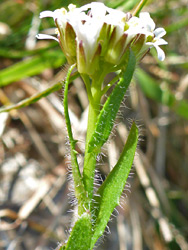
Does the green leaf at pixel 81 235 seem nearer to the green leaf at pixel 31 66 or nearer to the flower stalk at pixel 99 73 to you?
the flower stalk at pixel 99 73

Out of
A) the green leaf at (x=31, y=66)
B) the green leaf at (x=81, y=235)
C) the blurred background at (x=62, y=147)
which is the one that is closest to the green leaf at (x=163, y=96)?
the blurred background at (x=62, y=147)

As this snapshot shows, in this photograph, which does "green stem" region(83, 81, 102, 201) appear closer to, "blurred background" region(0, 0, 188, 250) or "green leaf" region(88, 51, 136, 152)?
"green leaf" region(88, 51, 136, 152)

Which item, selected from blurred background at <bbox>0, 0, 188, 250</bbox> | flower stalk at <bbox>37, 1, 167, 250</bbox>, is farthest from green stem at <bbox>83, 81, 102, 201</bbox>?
blurred background at <bbox>0, 0, 188, 250</bbox>

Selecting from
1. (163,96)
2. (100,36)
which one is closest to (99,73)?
(100,36)

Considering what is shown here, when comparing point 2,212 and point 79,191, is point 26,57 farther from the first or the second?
point 79,191

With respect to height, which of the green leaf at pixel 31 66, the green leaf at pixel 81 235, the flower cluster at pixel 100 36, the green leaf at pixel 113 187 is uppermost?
the green leaf at pixel 31 66

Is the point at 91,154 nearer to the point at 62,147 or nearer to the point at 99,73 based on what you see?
the point at 99,73

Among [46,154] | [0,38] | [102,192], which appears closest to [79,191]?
[102,192]
